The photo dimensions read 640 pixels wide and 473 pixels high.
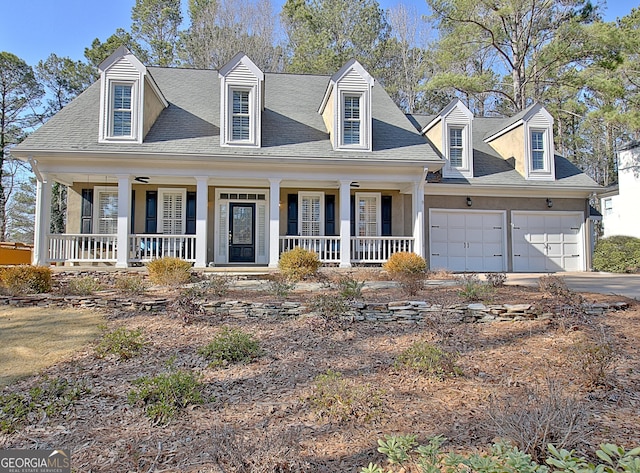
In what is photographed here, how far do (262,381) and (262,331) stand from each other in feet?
4.66

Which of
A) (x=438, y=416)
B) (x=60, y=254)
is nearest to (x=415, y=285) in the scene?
(x=438, y=416)

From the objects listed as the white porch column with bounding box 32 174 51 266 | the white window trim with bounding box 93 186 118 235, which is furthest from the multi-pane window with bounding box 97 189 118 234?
the white porch column with bounding box 32 174 51 266

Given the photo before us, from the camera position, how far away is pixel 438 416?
3.15 metres

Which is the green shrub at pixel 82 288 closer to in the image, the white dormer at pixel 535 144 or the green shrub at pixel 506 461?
the green shrub at pixel 506 461

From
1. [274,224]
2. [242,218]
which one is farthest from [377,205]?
[242,218]

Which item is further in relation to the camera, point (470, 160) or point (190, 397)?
point (470, 160)

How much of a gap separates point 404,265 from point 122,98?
28.2 feet

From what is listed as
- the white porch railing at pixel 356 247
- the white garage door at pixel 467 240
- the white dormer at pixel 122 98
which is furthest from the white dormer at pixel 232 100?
the white garage door at pixel 467 240

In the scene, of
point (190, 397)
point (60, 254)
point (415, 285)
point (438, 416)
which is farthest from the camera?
point (60, 254)

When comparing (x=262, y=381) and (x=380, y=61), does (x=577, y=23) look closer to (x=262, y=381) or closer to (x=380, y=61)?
(x=380, y=61)

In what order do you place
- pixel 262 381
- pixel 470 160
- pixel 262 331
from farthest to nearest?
pixel 470 160, pixel 262 331, pixel 262 381

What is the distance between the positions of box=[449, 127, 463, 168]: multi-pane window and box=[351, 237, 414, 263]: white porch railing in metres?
3.31

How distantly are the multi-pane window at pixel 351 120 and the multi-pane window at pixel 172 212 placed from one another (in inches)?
214

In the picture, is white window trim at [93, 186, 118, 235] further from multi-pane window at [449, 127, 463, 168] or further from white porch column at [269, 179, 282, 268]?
multi-pane window at [449, 127, 463, 168]
